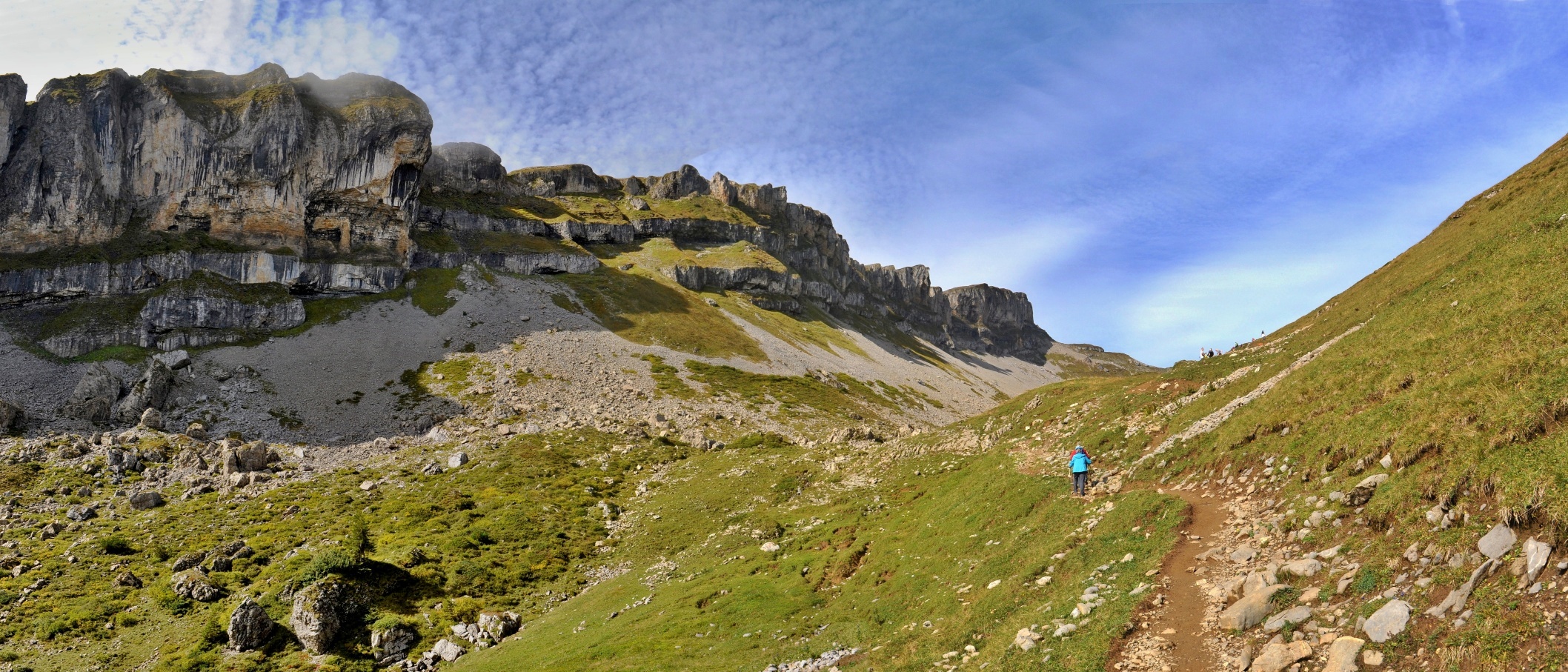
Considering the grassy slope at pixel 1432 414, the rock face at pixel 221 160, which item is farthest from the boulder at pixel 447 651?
the rock face at pixel 221 160

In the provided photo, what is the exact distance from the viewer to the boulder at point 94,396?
304ft

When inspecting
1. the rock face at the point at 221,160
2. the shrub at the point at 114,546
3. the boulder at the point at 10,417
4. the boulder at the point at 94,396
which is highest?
the rock face at the point at 221,160

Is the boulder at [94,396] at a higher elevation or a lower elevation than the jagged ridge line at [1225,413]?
higher

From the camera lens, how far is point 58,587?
148 ft

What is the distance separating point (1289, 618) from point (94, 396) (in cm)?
13550

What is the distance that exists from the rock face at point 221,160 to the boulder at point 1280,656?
197690 millimetres

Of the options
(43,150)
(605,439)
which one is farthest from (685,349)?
(43,150)

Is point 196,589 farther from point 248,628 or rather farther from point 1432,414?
point 1432,414

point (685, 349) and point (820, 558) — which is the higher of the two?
point (685, 349)

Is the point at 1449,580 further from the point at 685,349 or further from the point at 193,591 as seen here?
the point at 685,349

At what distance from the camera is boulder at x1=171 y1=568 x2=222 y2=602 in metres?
43.8

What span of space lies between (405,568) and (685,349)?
116152 millimetres

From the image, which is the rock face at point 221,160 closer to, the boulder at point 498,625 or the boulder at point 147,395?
the boulder at point 147,395

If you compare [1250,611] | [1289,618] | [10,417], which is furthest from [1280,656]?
[10,417]
